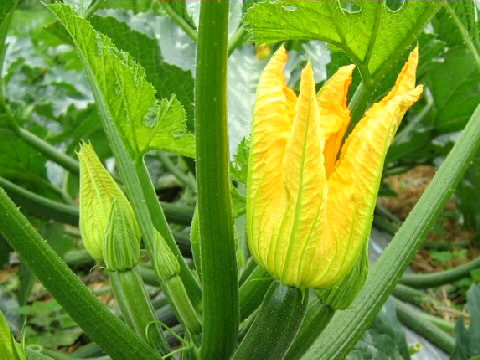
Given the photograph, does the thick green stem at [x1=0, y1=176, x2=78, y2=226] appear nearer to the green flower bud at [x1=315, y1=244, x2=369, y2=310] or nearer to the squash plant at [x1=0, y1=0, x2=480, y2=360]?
the squash plant at [x1=0, y1=0, x2=480, y2=360]

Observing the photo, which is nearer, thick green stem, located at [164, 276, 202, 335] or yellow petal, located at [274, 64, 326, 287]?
yellow petal, located at [274, 64, 326, 287]

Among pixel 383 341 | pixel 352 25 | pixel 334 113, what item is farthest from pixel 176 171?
pixel 334 113

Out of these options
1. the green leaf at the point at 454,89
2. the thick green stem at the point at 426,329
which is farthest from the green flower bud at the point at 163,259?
the green leaf at the point at 454,89

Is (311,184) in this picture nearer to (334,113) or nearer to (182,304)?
(334,113)

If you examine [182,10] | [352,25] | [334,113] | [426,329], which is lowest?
[426,329]

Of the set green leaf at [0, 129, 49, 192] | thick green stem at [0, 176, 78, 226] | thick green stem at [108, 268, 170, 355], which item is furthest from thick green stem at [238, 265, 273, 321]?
green leaf at [0, 129, 49, 192]

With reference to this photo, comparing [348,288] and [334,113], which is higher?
[334,113]

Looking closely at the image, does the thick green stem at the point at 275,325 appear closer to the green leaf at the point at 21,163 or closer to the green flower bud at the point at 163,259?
the green flower bud at the point at 163,259
